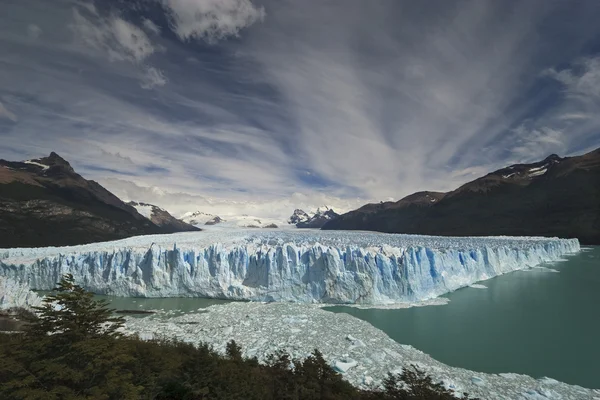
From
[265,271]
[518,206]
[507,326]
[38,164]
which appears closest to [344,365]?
[507,326]

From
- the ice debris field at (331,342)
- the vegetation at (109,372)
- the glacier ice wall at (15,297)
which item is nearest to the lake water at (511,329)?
the ice debris field at (331,342)

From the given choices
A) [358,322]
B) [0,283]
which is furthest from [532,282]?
[0,283]

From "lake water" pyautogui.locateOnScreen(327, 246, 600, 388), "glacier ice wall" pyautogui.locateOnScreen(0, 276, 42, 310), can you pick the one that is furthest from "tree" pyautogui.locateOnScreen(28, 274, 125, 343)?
"glacier ice wall" pyautogui.locateOnScreen(0, 276, 42, 310)

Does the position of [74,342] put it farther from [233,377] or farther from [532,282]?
[532,282]

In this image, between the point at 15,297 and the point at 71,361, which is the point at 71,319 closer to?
the point at 71,361

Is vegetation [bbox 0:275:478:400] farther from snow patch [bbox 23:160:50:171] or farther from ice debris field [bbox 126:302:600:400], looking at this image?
snow patch [bbox 23:160:50:171]

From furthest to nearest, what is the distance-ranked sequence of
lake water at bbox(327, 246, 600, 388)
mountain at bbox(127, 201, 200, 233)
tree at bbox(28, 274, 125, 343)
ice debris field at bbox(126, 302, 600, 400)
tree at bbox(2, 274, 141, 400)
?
mountain at bbox(127, 201, 200, 233) < lake water at bbox(327, 246, 600, 388) < ice debris field at bbox(126, 302, 600, 400) < tree at bbox(28, 274, 125, 343) < tree at bbox(2, 274, 141, 400)
